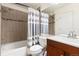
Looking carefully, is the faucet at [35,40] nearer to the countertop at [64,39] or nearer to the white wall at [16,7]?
the countertop at [64,39]

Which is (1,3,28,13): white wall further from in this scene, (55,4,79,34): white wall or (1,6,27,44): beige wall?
(55,4,79,34): white wall

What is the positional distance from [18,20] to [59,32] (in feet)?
1.93

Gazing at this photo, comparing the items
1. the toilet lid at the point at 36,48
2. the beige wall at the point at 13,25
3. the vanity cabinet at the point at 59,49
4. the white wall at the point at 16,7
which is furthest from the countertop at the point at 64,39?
the white wall at the point at 16,7

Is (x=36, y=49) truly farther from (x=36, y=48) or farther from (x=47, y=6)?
(x=47, y=6)

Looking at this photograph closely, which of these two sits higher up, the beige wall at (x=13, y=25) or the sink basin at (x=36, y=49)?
the beige wall at (x=13, y=25)

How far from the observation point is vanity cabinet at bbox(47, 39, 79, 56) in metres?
1.17

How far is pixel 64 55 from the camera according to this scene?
1.19 m

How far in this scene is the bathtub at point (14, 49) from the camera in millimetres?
1256

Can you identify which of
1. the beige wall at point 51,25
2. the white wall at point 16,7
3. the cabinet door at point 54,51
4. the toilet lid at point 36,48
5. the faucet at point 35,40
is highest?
the white wall at point 16,7

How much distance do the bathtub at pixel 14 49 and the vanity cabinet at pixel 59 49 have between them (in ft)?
1.10

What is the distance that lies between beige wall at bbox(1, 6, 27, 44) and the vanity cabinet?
0.37 meters

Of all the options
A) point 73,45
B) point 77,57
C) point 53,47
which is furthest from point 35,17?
point 77,57

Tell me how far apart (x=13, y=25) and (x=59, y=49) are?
2.33 ft

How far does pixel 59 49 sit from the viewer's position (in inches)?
50.5
